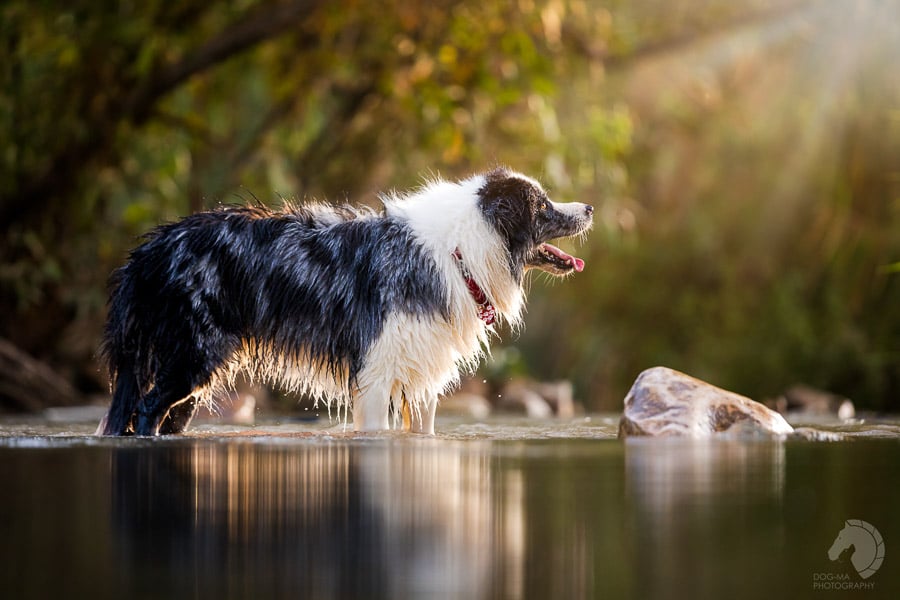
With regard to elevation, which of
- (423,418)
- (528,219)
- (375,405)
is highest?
(528,219)

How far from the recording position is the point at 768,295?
17.3m

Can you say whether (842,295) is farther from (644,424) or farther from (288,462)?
(288,462)

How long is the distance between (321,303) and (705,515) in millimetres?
3390

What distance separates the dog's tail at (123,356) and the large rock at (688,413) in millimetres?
2784

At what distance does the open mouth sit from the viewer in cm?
764

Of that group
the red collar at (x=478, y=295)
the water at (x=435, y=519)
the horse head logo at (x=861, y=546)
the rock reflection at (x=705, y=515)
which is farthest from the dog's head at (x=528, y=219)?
the horse head logo at (x=861, y=546)

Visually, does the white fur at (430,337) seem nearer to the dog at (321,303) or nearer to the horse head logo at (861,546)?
the dog at (321,303)

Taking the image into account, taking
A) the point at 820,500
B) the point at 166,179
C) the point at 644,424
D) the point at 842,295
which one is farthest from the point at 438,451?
the point at 842,295

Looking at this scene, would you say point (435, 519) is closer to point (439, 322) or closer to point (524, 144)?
point (439, 322)

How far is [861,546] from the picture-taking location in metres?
3.88

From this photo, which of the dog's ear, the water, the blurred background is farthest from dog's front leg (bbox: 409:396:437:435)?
the blurred background

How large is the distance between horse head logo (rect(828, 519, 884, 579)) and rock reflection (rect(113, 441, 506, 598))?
1.01m

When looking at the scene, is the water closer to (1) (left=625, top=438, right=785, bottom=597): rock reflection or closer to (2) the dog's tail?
(1) (left=625, top=438, right=785, bottom=597): rock reflection

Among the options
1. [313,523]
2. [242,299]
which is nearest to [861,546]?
[313,523]
